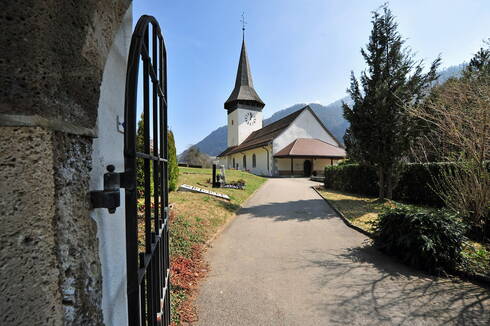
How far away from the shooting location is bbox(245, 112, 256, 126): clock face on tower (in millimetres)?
40562

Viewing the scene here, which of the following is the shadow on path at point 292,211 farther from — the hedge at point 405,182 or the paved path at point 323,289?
the hedge at point 405,182

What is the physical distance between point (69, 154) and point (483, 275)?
17.6 feet

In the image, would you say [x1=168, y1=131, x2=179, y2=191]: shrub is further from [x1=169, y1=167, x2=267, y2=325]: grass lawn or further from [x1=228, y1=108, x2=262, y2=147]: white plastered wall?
[x1=228, y1=108, x2=262, y2=147]: white plastered wall

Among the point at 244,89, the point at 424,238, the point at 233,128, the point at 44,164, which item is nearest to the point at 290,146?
the point at 233,128

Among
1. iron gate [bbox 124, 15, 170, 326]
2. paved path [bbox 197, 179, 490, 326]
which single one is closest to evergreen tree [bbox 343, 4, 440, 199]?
paved path [bbox 197, 179, 490, 326]

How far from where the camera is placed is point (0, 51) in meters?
0.69

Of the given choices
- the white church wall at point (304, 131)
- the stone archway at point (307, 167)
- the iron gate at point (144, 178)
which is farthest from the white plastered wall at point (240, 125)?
the iron gate at point (144, 178)

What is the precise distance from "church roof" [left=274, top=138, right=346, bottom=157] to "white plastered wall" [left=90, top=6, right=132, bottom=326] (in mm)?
26230

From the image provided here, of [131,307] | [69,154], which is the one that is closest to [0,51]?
[69,154]

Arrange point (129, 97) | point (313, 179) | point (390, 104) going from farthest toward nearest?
point (313, 179), point (390, 104), point (129, 97)

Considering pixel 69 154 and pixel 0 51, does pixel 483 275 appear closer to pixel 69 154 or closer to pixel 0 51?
pixel 69 154

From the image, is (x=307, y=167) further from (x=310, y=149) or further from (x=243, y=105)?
(x=243, y=105)

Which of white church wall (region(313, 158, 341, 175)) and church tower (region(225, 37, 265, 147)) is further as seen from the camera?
church tower (region(225, 37, 265, 147))

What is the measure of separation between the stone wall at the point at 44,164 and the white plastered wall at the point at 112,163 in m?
0.23
